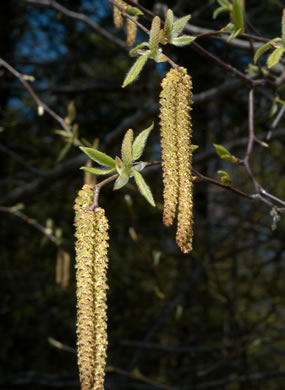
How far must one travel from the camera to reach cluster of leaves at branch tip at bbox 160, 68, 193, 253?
3.02ft

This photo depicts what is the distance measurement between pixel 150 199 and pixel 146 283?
3918mm

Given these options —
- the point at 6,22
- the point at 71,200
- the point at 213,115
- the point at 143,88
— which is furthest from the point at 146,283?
the point at 6,22

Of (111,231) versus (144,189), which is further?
(111,231)

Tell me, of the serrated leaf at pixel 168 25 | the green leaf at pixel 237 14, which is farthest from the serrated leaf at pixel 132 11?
the green leaf at pixel 237 14

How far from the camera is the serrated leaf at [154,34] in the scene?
1.02 meters

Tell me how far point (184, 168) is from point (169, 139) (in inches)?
2.7

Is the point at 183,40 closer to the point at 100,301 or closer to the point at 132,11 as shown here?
the point at 132,11

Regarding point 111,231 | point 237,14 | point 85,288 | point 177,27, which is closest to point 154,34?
point 177,27

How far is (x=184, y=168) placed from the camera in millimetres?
969

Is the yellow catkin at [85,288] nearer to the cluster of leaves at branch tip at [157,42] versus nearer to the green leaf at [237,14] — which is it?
the cluster of leaves at branch tip at [157,42]

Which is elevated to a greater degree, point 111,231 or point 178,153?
point 111,231

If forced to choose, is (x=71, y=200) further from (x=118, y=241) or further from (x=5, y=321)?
(x=5, y=321)

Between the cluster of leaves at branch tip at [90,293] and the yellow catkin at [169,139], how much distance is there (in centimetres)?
14

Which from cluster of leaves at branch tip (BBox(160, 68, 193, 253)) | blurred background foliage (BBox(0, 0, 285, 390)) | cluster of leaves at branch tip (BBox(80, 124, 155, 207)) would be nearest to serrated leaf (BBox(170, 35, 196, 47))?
cluster of leaves at branch tip (BBox(160, 68, 193, 253))
